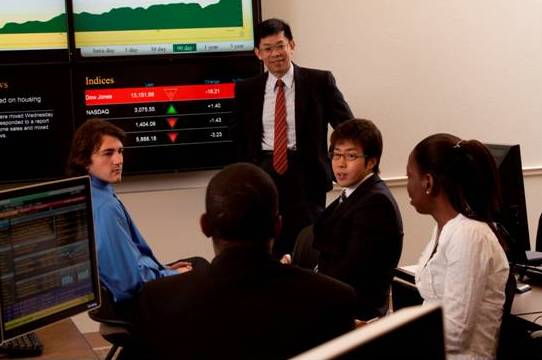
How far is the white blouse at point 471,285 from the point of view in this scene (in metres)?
2.21

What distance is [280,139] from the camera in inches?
161

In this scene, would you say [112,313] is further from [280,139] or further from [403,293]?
[280,139]

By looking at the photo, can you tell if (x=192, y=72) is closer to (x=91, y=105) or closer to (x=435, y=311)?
(x=91, y=105)

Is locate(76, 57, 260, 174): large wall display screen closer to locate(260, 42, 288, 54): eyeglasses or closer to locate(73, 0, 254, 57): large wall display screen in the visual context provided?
locate(73, 0, 254, 57): large wall display screen

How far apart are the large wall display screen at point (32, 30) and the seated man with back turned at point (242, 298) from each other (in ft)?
9.50

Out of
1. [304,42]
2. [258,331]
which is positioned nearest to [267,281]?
[258,331]

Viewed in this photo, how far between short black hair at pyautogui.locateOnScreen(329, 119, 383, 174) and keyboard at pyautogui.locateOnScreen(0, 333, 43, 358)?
1266mm

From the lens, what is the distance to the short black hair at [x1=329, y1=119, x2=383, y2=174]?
9.72 ft

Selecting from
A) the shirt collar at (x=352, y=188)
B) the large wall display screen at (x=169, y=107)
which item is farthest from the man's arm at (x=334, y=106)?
the shirt collar at (x=352, y=188)

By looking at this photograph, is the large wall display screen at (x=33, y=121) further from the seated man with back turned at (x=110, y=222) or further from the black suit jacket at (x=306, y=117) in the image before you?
the seated man with back turned at (x=110, y=222)

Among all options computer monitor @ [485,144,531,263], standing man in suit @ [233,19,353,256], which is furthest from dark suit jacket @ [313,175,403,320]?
standing man in suit @ [233,19,353,256]

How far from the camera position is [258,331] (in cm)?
152

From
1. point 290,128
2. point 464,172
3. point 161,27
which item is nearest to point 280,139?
point 290,128

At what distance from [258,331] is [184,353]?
16cm
